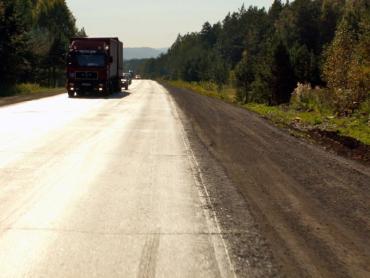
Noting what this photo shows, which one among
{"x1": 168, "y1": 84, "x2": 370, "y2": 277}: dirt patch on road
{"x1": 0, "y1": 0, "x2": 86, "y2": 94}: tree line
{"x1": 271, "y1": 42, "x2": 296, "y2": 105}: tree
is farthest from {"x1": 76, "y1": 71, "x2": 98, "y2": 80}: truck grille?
{"x1": 271, "y1": 42, "x2": 296, "y2": 105}: tree

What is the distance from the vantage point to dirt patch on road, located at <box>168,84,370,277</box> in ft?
17.8

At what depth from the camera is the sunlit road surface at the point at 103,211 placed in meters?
5.15

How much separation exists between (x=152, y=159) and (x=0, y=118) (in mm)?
9573

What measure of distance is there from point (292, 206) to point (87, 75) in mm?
28662

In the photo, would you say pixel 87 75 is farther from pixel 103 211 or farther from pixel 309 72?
pixel 309 72

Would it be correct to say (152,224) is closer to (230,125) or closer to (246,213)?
(246,213)

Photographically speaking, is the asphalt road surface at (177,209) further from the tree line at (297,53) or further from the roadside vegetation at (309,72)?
the tree line at (297,53)

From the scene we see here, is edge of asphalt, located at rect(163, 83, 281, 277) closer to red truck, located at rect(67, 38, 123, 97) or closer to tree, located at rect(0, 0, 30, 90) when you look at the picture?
red truck, located at rect(67, 38, 123, 97)

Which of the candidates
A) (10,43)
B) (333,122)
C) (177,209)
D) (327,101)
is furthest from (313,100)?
(177,209)

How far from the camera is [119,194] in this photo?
315 inches

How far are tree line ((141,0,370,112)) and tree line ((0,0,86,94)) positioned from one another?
2381cm

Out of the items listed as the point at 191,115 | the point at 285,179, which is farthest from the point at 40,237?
the point at 191,115

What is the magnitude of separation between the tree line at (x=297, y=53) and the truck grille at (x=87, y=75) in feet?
49.3

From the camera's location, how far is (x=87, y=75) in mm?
34594
